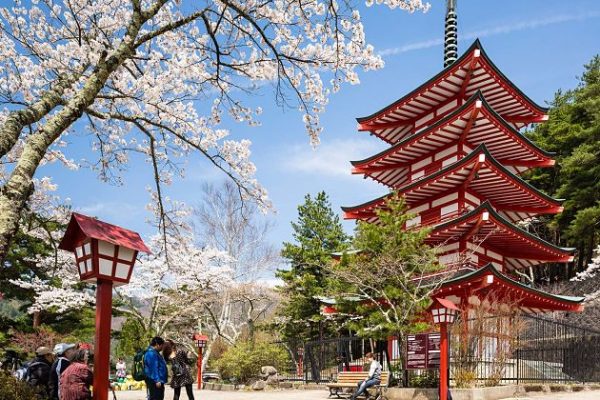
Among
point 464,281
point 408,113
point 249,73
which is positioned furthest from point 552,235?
point 249,73

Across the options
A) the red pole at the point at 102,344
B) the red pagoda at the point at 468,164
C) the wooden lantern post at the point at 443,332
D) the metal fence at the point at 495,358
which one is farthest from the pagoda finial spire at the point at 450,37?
the red pole at the point at 102,344

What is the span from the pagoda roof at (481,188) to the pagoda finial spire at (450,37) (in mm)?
7057

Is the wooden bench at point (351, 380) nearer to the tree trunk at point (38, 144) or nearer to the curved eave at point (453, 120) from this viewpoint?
the curved eave at point (453, 120)

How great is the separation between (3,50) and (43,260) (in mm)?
15341

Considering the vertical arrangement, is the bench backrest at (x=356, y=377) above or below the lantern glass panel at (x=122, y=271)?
below

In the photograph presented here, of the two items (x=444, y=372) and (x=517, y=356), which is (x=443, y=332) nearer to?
(x=444, y=372)

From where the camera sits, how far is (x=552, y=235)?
127 feet

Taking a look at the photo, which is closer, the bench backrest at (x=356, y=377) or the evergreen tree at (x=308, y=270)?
the bench backrest at (x=356, y=377)

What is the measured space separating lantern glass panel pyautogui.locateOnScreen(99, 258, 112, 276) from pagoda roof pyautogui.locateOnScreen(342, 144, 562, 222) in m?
13.2

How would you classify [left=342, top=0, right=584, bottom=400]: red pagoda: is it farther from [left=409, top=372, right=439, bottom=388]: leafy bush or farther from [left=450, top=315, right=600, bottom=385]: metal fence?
[left=409, top=372, right=439, bottom=388]: leafy bush

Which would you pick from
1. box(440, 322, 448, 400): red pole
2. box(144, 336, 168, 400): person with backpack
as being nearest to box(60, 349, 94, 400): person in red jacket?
box(144, 336, 168, 400): person with backpack

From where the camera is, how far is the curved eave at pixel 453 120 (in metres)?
18.9

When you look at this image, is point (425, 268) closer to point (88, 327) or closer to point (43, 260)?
point (43, 260)

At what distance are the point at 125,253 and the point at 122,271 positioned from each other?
20 cm
